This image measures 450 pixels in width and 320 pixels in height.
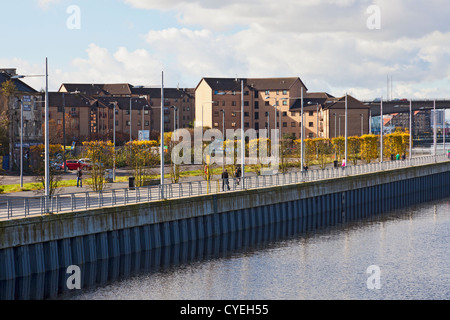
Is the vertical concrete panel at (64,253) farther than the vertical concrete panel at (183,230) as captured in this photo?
No

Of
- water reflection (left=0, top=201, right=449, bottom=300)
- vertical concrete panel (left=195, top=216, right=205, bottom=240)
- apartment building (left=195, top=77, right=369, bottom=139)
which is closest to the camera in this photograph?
water reflection (left=0, top=201, right=449, bottom=300)

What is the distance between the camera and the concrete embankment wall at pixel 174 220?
37.4 meters

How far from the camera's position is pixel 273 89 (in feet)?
550

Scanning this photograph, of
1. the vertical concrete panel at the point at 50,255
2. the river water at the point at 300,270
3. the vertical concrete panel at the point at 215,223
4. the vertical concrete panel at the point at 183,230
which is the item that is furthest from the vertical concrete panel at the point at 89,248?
the vertical concrete panel at the point at 215,223

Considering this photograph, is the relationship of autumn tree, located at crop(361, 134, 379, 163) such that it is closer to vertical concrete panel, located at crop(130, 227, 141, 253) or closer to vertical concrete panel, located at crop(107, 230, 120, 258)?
vertical concrete panel, located at crop(130, 227, 141, 253)

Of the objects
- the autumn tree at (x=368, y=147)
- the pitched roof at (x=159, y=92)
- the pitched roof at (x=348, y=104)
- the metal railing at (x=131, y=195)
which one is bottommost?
the metal railing at (x=131, y=195)

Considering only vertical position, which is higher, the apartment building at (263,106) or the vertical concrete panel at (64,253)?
the apartment building at (263,106)

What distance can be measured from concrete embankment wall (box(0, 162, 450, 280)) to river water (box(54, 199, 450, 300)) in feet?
5.12

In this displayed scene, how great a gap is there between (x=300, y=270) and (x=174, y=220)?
33.0 ft

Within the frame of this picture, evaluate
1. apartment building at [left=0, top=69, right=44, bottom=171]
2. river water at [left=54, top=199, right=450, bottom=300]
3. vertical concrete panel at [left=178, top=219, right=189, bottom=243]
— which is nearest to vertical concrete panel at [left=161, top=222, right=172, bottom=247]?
river water at [left=54, top=199, right=450, bottom=300]

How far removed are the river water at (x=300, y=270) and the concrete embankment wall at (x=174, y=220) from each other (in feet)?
5.12

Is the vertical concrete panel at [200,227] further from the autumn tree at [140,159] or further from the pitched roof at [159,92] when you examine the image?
the pitched roof at [159,92]

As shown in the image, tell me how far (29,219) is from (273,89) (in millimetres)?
133931

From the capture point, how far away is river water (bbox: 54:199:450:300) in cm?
3631
